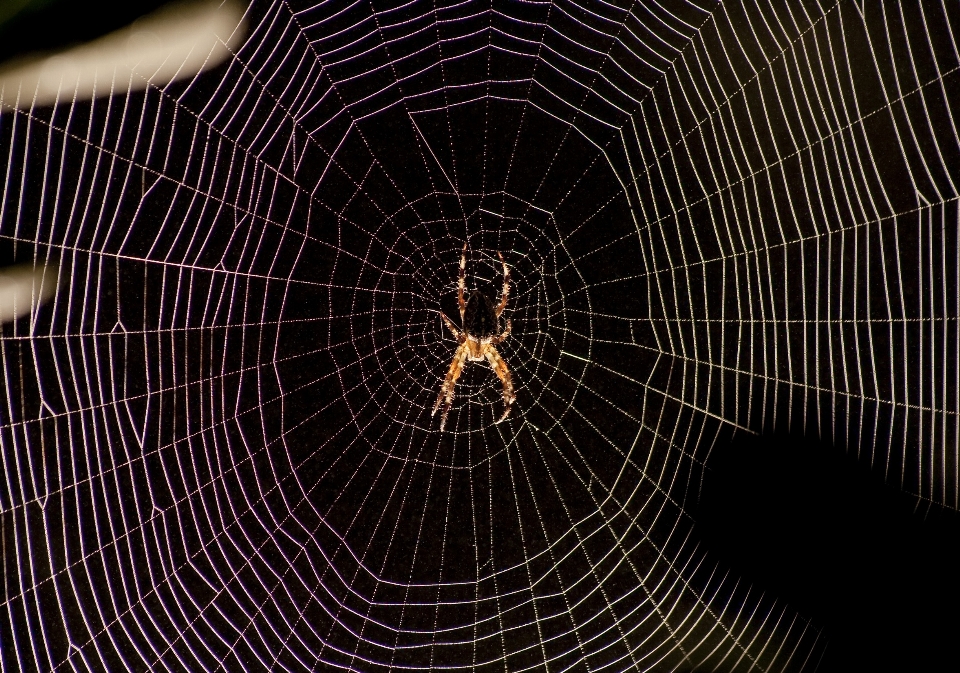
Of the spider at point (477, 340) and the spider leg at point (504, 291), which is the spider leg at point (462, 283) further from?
the spider leg at point (504, 291)

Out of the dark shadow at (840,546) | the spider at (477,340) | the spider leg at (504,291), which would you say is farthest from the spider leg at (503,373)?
the dark shadow at (840,546)

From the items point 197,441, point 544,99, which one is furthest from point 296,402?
point 544,99

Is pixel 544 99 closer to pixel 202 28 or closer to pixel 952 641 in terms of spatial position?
pixel 202 28

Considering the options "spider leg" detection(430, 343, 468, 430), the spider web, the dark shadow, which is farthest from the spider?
the dark shadow

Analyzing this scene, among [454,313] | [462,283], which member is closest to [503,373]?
[454,313]

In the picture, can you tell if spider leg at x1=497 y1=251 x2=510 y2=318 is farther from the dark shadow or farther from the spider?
the dark shadow
